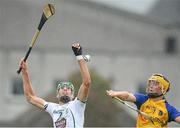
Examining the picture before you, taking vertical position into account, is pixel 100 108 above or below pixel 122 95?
below

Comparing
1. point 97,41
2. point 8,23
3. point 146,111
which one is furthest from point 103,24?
point 146,111

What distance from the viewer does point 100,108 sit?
98.8 feet

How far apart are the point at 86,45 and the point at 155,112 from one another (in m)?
31.3

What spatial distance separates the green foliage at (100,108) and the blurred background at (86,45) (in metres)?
11.4

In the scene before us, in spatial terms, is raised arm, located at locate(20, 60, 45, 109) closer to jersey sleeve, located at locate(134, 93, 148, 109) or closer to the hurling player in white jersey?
the hurling player in white jersey

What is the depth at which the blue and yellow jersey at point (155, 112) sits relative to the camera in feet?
41.0

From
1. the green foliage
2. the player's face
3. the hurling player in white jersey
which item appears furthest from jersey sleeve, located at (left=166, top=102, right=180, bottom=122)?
the green foliage

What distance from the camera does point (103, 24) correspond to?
4431cm

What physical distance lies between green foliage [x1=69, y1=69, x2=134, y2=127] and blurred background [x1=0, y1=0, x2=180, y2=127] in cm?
1137

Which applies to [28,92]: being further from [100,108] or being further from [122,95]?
[100,108]

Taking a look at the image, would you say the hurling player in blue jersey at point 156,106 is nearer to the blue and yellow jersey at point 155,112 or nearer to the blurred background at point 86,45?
the blue and yellow jersey at point 155,112

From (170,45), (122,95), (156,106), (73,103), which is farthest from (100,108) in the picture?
(73,103)

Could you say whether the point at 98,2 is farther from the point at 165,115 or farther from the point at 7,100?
the point at 165,115

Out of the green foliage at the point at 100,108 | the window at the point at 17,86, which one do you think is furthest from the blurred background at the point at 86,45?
the green foliage at the point at 100,108
